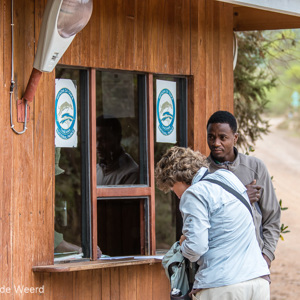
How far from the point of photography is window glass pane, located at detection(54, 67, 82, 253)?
4578 millimetres

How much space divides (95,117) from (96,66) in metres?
0.37

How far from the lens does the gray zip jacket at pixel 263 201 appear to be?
4285 millimetres

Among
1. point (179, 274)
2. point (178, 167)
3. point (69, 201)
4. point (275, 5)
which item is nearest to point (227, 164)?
point (178, 167)

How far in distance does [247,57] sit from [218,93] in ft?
9.84

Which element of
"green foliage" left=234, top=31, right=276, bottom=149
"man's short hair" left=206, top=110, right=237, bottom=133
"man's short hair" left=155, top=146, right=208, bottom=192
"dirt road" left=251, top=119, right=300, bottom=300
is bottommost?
"dirt road" left=251, top=119, right=300, bottom=300

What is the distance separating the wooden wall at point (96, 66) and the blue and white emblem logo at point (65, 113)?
119 millimetres

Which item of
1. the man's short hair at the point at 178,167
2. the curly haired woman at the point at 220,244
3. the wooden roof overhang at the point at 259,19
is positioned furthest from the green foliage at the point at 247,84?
the curly haired woman at the point at 220,244

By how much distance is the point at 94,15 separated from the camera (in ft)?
15.2

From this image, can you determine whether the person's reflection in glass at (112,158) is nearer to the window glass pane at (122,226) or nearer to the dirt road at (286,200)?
the window glass pane at (122,226)

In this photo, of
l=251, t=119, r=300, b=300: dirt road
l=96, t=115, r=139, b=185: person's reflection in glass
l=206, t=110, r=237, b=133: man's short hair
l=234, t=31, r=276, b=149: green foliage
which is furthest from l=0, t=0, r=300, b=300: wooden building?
l=251, t=119, r=300, b=300: dirt road

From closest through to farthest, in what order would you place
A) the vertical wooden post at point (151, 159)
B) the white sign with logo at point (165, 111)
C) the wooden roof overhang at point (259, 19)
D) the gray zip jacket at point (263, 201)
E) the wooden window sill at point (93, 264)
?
1. the wooden window sill at point (93, 264)
2. the gray zip jacket at point (263, 201)
3. the vertical wooden post at point (151, 159)
4. the white sign with logo at point (165, 111)
5. the wooden roof overhang at point (259, 19)

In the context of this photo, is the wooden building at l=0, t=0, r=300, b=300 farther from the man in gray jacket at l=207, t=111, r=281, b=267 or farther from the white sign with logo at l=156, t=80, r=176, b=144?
the man in gray jacket at l=207, t=111, r=281, b=267

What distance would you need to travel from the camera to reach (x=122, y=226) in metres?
5.23

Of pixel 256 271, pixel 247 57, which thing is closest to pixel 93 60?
pixel 256 271
